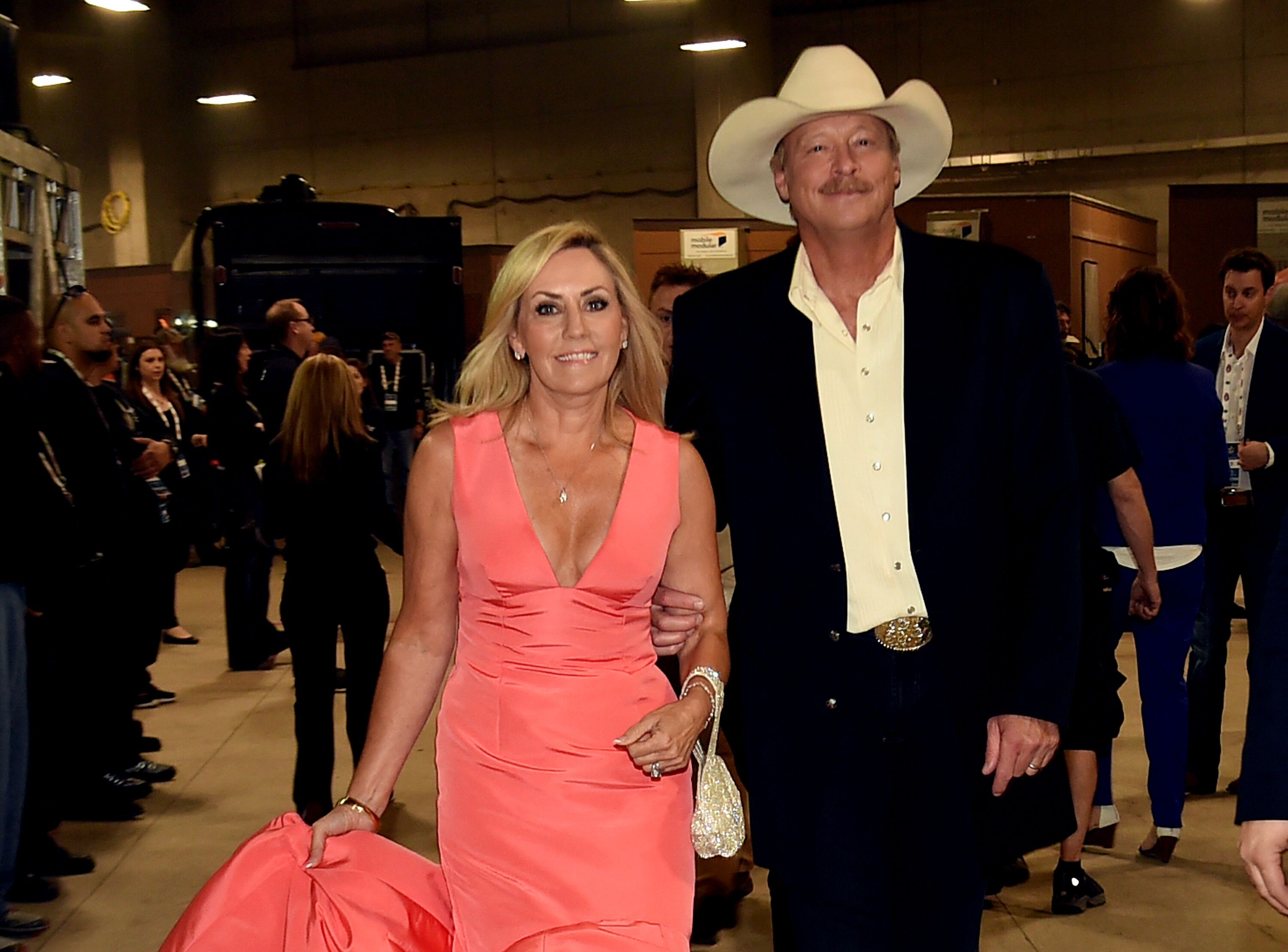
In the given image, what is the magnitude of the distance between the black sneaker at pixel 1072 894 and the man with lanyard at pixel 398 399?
7865 mm

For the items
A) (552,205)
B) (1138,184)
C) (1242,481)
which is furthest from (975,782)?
(552,205)

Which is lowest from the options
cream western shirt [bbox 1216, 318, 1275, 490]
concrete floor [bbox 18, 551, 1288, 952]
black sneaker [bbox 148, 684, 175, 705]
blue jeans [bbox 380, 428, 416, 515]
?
concrete floor [bbox 18, 551, 1288, 952]

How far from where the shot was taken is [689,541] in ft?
8.04

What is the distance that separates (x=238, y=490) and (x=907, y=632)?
5.66 m

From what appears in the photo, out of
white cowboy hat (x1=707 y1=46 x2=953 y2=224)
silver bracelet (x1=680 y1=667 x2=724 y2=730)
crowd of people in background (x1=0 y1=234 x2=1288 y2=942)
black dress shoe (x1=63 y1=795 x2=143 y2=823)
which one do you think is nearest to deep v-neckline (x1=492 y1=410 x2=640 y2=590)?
silver bracelet (x1=680 y1=667 x2=724 y2=730)

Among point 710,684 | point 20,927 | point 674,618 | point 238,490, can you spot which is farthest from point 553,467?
point 238,490

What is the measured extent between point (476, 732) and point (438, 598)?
24 cm

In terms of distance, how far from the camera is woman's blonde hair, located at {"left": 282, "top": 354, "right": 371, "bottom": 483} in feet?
16.2

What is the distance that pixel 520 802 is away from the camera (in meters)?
2.22

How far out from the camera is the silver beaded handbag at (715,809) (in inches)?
87.8

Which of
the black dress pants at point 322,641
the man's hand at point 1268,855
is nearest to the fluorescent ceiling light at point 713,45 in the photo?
the black dress pants at point 322,641

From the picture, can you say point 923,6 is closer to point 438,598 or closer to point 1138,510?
point 1138,510

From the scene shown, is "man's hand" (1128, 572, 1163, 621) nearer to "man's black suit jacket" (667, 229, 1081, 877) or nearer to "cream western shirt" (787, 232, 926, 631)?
"man's black suit jacket" (667, 229, 1081, 877)

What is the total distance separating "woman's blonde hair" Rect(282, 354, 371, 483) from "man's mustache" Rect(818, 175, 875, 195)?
2.89 metres
